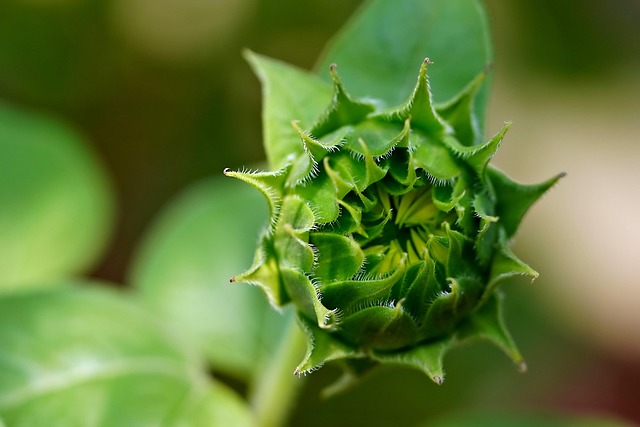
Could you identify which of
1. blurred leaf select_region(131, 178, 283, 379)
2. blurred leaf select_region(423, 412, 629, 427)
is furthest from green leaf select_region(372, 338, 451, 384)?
blurred leaf select_region(131, 178, 283, 379)

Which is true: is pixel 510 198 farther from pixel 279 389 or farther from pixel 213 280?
pixel 213 280

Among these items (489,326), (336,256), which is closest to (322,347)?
(336,256)

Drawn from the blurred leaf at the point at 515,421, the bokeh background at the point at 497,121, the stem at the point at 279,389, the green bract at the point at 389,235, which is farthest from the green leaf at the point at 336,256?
the bokeh background at the point at 497,121

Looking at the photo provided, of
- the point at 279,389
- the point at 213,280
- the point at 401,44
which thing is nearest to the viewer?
the point at 401,44

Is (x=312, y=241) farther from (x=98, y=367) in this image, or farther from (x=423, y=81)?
(x=98, y=367)

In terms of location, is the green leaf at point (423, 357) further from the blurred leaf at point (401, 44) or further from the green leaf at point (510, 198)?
the blurred leaf at point (401, 44)

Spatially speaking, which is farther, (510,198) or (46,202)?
(46,202)

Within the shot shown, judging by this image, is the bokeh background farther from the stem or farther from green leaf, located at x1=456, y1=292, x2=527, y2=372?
green leaf, located at x1=456, y1=292, x2=527, y2=372
